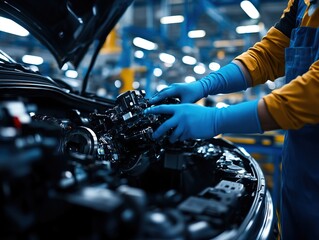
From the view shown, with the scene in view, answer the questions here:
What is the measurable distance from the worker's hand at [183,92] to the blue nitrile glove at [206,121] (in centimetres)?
31

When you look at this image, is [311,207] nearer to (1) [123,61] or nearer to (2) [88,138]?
(2) [88,138]

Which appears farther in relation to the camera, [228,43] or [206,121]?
[228,43]

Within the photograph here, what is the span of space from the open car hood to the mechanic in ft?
3.17

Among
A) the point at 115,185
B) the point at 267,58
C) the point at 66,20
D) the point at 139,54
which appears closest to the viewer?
the point at 115,185

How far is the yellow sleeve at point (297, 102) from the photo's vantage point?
1140 millimetres

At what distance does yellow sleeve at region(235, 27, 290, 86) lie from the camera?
1777 millimetres

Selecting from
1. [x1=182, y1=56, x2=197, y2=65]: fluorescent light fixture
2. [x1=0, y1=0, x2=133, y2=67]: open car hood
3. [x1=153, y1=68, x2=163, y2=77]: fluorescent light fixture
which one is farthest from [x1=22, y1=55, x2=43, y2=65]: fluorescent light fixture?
[x1=0, y1=0, x2=133, y2=67]: open car hood

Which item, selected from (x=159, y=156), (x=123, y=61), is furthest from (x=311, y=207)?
(x=123, y=61)

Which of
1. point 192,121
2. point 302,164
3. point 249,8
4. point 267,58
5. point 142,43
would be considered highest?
point 249,8

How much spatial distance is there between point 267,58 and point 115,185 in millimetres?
1379

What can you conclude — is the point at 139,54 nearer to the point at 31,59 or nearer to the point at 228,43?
the point at 31,59

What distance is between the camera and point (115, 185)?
2.68ft

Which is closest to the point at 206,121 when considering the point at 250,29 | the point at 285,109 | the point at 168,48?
the point at 285,109

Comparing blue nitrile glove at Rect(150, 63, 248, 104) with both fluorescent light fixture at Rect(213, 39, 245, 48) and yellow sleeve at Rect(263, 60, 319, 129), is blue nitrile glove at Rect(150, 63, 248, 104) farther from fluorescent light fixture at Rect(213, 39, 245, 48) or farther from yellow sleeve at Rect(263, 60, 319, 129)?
fluorescent light fixture at Rect(213, 39, 245, 48)
